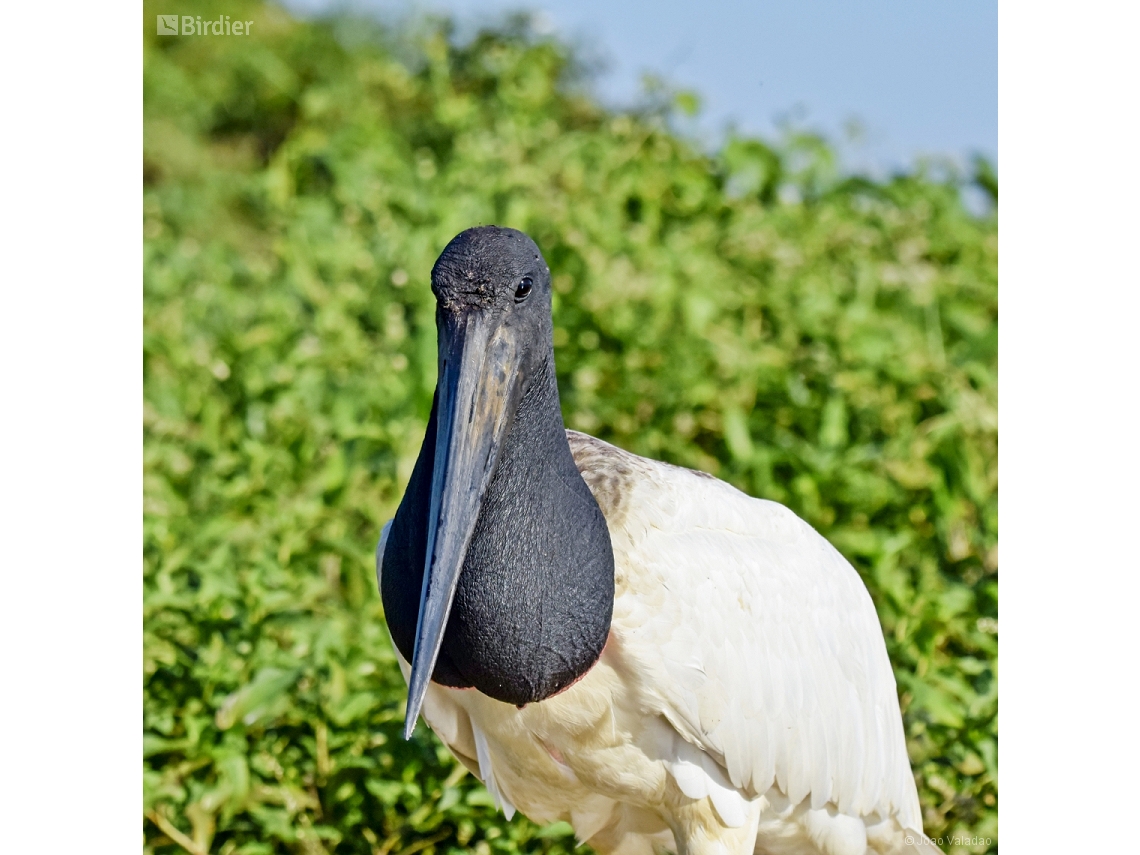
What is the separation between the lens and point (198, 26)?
4.82 meters

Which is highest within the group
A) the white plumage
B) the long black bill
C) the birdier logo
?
the birdier logo

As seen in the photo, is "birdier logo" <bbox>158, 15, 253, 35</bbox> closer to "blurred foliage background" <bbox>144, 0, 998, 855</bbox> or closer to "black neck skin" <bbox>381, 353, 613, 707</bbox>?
"blurred foliage background" <bbox>144, 0, 998, 855</bbox>

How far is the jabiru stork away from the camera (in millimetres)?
2352

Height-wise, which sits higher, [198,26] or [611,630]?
[198,26]

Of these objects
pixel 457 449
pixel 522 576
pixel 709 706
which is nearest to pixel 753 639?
pixel 709 706

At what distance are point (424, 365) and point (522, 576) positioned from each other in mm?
2243

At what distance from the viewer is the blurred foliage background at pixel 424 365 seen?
3350 mm

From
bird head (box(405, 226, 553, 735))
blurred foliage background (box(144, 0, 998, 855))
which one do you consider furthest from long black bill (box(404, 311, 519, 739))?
blurred foliage background (box(144, 0, 998, 855))

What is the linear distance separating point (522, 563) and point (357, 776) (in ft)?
3.70

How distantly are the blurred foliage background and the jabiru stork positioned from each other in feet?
1.68

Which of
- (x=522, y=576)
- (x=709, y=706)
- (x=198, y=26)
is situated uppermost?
(x=198, y=26)

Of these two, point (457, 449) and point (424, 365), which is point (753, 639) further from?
point (424, 365)
